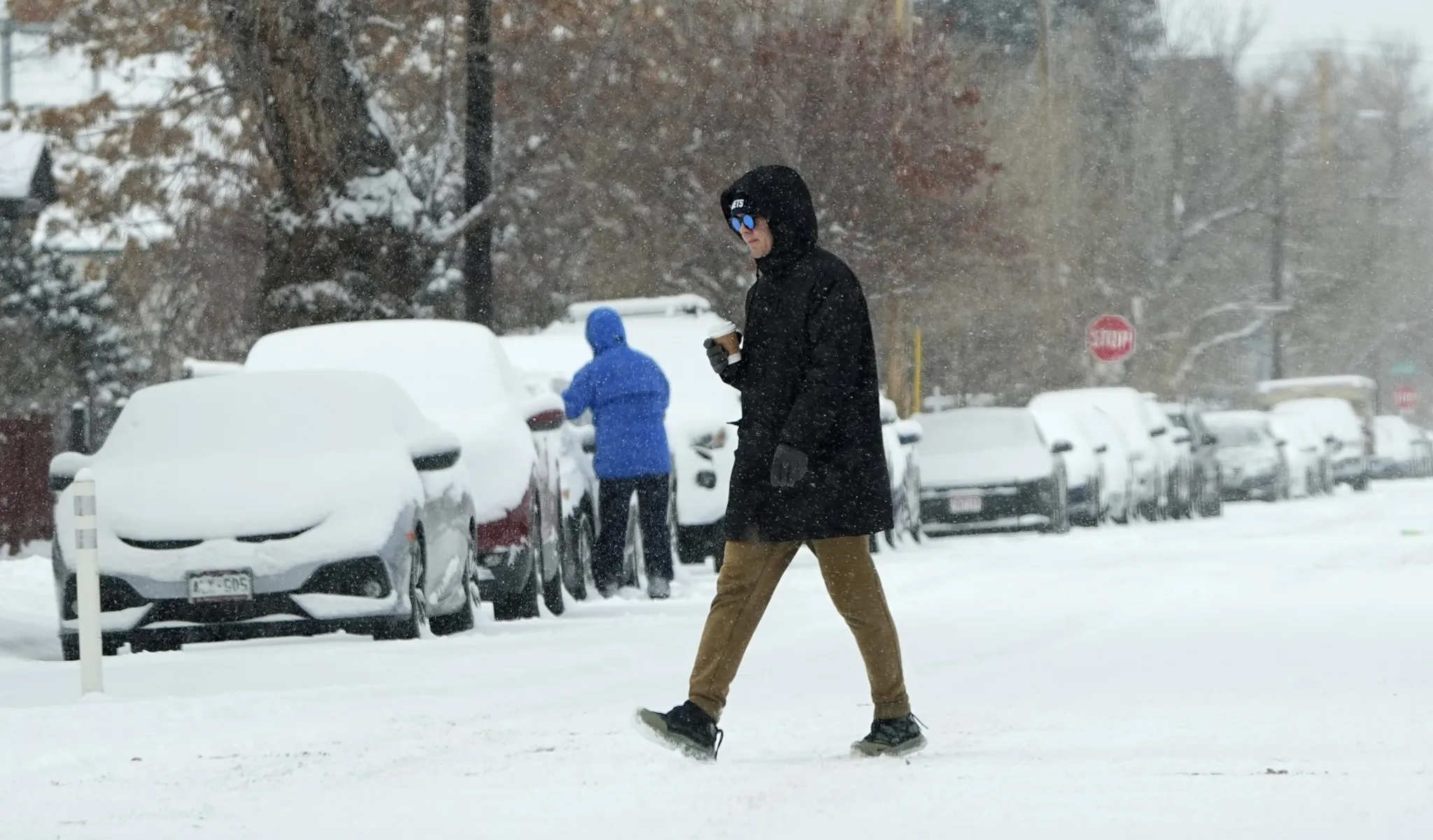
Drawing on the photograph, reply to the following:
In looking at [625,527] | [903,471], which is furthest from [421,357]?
[903,471]

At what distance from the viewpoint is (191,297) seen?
3350 cm

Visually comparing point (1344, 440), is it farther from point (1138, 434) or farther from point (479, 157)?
point (479, 157)

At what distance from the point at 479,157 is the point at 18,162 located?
9.21m

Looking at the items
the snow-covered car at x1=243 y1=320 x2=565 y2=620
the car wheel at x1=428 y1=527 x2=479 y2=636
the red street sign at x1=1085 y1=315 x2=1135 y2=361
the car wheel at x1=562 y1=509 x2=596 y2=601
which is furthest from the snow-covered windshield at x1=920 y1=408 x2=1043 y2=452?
→ the red street sign at x1=1085 y1=315 x2=1135 y2=361

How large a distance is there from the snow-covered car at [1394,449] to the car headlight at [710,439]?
53662mm

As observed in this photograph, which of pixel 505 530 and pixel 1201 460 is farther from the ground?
pixel 505 530

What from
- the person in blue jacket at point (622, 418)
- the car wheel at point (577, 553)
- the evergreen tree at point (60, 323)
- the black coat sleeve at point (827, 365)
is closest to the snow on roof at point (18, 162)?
the evergreen tree at point (60, 323)

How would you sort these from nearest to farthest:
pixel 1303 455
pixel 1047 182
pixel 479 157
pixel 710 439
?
pixel 710 439 < pixel 479 157 < pixel 1047 182 < pixel 1303 455

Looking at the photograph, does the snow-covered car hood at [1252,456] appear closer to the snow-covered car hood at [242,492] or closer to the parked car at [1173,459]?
the parked car at [1173,459]

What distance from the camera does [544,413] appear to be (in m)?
14.9

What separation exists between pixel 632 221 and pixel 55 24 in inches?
362

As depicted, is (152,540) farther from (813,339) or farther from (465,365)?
(813,339)

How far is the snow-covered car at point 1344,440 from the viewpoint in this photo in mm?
55094

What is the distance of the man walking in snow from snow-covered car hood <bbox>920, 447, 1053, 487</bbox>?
19.6 metres
